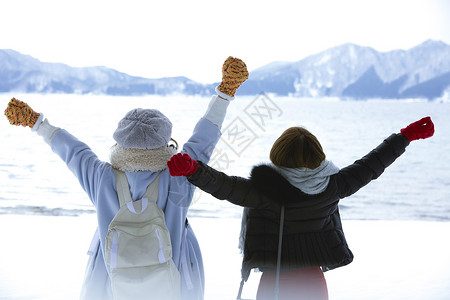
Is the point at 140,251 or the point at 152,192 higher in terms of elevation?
the point at 152,192

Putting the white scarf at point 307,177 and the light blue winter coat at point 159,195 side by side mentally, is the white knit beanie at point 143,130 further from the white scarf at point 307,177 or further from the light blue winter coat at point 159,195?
the white scarf at point 307,177

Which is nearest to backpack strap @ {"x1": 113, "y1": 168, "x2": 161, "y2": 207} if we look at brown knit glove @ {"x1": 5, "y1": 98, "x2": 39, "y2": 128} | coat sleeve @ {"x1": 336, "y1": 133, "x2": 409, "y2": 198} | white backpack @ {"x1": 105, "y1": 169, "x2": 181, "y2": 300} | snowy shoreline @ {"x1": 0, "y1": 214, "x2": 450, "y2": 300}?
white backpack @ {"x1": 105, "y1": 169, "x2": 181, "y2": 300}

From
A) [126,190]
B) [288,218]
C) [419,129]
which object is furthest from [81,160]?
[419,129]

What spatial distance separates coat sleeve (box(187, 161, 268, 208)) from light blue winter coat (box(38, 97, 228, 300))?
101mm

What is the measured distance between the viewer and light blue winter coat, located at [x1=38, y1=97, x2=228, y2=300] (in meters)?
1.43

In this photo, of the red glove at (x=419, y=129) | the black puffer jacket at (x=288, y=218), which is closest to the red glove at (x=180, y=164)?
the black puffer jacket at (x=288, y=218)

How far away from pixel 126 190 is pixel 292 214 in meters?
0.50

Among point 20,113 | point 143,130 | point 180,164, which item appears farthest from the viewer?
point 20,113

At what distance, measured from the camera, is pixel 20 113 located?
1.50 m

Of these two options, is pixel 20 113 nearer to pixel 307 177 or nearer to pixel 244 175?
pixel 307 177

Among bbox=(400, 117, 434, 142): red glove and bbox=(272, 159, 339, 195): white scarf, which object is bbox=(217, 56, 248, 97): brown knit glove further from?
bbox=(400, 117, 434, 142): red glove

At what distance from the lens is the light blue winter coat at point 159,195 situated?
1431 mm

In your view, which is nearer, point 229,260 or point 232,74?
point 232,74

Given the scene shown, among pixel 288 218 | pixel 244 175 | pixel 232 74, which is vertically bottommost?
pixel 244 175
